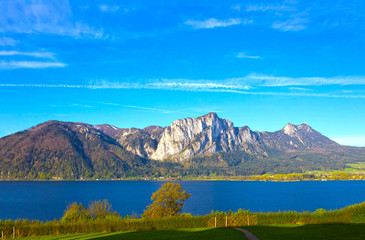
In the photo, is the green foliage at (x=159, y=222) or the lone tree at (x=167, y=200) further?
the lone tree at (x=167, y=200)

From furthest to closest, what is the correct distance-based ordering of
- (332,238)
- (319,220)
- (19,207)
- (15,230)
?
(19,207) → (319,220) → (15,230) → (332,238)

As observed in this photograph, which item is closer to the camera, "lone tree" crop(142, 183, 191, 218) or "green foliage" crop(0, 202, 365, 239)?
"green foliage" crop(0, 202, 365, 239)

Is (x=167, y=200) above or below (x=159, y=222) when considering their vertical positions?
below

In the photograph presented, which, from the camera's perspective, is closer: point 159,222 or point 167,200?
point 159,222

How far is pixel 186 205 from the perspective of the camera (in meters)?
146

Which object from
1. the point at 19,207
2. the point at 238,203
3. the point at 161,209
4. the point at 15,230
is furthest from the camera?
the point at 238,203

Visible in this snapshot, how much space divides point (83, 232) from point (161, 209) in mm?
30262

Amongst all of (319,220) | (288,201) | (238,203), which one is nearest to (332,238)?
(319,220)

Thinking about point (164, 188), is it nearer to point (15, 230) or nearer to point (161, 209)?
point (161, 209)

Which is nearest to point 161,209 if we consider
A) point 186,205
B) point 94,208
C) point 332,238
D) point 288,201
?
point 94,208

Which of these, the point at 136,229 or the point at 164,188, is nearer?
the point at 136,229

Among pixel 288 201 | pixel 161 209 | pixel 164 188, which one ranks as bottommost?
pixel 288 201

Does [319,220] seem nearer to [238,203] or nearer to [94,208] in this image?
[94,208]

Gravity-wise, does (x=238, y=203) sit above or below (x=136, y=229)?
below
